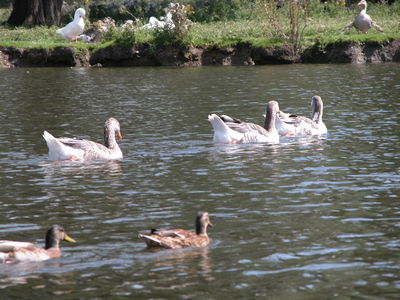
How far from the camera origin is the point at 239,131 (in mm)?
19141

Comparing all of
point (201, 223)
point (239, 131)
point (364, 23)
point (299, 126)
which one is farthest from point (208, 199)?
point (364, 23)

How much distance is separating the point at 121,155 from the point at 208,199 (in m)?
4.36

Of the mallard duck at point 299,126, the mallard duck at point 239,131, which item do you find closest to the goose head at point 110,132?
the mallard duck at point 239,131

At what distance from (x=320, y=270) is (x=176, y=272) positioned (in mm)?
1578

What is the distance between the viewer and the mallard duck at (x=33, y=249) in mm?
10305

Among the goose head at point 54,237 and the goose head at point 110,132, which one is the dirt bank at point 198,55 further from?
the goose head at point 54,237

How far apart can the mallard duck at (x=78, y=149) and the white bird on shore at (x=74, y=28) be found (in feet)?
69.0

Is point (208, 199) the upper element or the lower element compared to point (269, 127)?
lower

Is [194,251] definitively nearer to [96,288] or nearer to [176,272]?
[176,272]

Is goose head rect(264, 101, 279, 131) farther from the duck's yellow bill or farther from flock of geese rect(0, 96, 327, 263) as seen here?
the duck's yellow bill

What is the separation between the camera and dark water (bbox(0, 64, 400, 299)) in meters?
9.78

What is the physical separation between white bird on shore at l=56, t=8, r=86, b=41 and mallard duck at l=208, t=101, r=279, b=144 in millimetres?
19803

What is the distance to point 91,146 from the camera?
17469 millimetres

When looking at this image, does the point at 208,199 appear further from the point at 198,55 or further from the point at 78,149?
the point at 198,55
